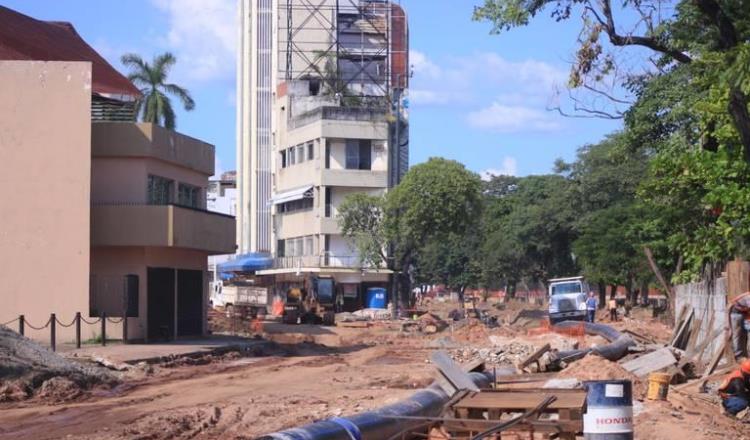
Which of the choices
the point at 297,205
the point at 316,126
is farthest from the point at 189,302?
the point at 297,205

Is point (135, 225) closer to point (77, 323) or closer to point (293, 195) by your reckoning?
point (77, 323)

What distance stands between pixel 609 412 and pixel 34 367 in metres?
14.5

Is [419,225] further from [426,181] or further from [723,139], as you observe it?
[723,139]

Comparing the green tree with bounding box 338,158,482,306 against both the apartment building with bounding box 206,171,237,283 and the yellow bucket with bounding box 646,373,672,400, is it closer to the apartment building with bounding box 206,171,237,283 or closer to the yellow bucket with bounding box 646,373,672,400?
the apartment building with bounding box 206,171,237,283

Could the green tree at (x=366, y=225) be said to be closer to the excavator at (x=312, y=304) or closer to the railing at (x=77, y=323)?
the excavator at (x=312, y=304)

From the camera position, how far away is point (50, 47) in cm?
4100

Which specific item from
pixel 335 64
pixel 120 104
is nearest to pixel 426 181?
pixel 335 64

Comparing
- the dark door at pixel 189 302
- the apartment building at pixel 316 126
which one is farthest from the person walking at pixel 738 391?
the apartment building at pixel 316 126

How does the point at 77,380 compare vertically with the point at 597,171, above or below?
below

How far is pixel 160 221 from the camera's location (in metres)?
34.1

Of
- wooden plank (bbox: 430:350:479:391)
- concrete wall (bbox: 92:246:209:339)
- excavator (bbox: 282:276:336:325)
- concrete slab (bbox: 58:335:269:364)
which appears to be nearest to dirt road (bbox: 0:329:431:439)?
concrete slab (bbox: 58:335:269:364)

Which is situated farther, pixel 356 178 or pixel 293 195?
pixel 293 195

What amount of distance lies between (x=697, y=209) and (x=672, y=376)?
6420mm

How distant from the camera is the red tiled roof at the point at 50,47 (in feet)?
125
